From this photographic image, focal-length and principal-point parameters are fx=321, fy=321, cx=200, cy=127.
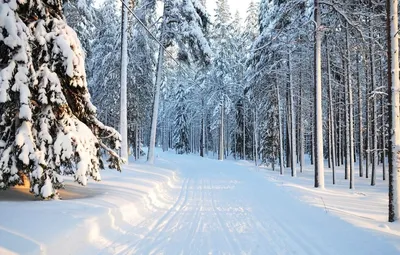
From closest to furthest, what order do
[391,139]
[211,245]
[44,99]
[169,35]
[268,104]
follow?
[211,245] < [44,99] < [391,139] < [169,35] < [268,104]

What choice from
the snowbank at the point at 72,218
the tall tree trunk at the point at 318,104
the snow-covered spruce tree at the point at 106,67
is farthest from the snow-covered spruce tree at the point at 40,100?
the snow-covered spruce tree at the point at 106,67

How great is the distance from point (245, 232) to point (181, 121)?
150 feet

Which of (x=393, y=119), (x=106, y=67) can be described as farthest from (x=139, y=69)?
(x=393, y=119)

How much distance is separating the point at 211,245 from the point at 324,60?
18513mm

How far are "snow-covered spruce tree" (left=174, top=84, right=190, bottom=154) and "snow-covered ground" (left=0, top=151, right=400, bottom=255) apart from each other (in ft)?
136

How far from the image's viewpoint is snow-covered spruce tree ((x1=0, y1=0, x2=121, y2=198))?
6.64 metres

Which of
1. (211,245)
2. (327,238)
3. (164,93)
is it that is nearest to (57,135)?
(211,245)

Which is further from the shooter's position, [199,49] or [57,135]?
[199,49]

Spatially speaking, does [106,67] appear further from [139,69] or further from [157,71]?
[157,71]

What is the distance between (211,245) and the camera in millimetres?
5855

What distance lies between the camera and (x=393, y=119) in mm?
7844

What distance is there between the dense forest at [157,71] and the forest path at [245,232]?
1.91m

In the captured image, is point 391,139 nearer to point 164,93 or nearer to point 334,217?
point 334,217

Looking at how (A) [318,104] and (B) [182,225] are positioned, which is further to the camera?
(A) [318,104]
